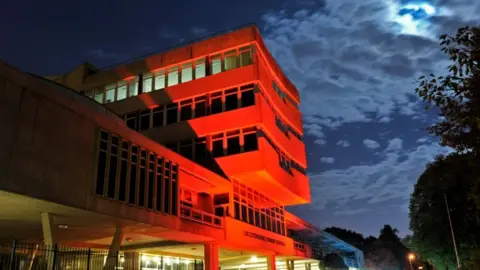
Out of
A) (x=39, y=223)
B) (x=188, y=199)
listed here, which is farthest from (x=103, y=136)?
(x=188, y=199)

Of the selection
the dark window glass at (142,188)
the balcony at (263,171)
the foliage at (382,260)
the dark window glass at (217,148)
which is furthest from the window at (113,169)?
the foliage at (382,260)

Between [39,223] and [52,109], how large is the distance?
6156mm

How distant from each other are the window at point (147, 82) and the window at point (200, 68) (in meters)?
4.38

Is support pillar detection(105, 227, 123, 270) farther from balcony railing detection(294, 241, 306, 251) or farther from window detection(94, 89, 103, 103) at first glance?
balcony railing detection(294, 241, 306, 251)

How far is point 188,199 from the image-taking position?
3219cm

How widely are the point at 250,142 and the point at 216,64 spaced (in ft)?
24.0

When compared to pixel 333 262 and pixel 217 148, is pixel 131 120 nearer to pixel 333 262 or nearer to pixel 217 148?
pixel 217 148

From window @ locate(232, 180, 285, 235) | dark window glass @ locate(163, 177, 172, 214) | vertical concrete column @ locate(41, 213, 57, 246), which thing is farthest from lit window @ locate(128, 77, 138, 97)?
vertical concrete column @ locate(41, 213, 57, 246)

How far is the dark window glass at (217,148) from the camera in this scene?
3312cm

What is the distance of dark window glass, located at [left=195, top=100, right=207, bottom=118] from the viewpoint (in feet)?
114

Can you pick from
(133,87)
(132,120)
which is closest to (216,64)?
(133,87)

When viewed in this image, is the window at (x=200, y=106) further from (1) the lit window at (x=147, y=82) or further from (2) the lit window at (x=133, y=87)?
(2) the lit window at (x=133, y=87)

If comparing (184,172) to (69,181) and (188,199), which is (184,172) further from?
(69,181)

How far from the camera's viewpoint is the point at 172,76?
37250 millimetres
